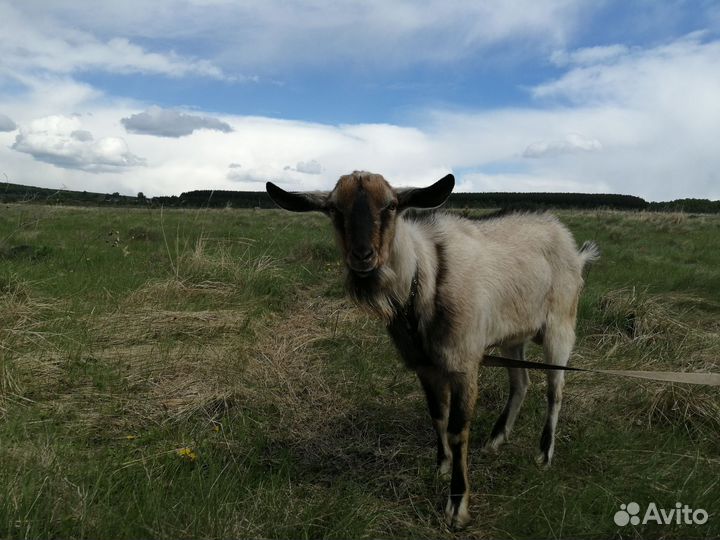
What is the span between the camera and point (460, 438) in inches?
133

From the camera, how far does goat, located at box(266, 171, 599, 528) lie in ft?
10.4

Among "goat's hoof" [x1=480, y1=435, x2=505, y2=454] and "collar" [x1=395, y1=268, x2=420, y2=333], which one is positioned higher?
"collar" [x1=395, y1=268, x2=420, y2=333]

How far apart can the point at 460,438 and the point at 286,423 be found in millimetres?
1490

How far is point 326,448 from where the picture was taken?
392 centimetres

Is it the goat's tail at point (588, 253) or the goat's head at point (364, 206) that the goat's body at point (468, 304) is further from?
the goat's head at point (364, 206)

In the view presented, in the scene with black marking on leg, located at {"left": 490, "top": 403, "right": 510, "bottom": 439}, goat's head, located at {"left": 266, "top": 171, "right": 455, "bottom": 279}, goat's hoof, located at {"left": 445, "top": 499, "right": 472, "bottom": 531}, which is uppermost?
goat's head, located at {"left": 266, "top": 171, "right": 455, "bottom": 279}

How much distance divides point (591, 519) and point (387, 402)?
2.02 metres

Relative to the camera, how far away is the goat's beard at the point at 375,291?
3184mm

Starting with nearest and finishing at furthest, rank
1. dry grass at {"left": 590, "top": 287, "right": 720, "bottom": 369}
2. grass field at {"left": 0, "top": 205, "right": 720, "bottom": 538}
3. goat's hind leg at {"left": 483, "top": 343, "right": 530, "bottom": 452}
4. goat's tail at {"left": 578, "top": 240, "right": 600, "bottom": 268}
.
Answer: grass field at {"left": 0, "top": 205, "right": 720, "bottom": 538} < goat's hind leg at {"left": 483, "top": 343, "right": 530, "bottom": 452} < goat's tail at {"left": 578, "top": 240, "right": 600, "bottom": 268} < dry grass at {"left": 590, "top": 287, "right": 720, "bottom": 369}

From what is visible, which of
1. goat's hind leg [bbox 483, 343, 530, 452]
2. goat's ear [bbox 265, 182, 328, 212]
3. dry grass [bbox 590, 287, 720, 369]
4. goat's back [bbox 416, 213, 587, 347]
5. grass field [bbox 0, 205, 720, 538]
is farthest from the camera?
dry grass [bbox 590, 287, 720, 369]
